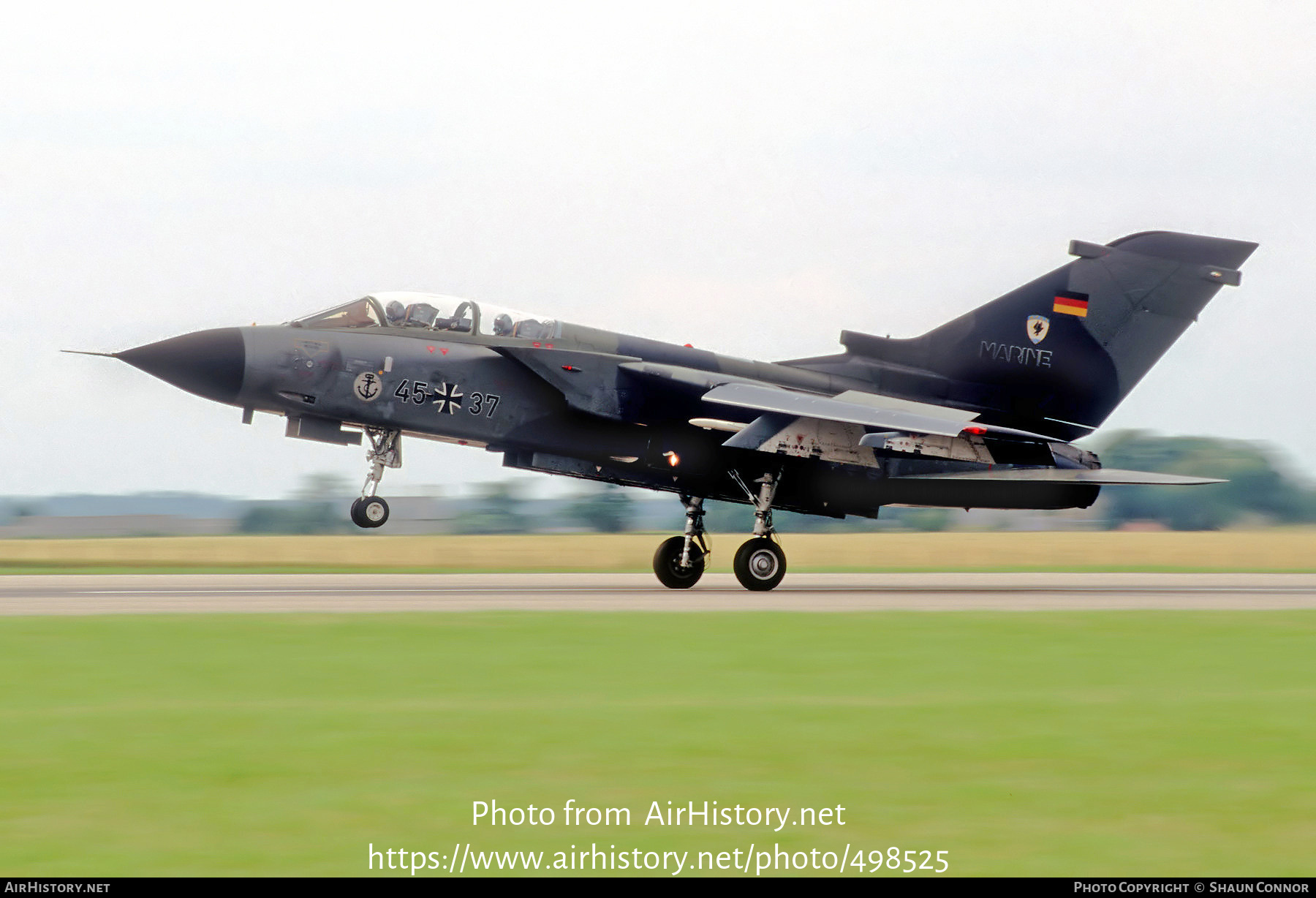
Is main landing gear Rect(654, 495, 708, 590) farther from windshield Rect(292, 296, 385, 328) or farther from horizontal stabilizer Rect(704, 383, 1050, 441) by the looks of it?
windshield Rect(292, 296, 385, 328)

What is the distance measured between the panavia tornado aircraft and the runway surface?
1455 millimetres

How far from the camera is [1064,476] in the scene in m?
21.6

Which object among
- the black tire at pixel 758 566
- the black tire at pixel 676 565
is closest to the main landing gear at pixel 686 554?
the black tire at pixel 676 565

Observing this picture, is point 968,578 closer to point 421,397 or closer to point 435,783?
point 421,397

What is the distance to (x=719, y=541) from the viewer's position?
1414 inches

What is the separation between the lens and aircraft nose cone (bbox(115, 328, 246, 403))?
19.3 m

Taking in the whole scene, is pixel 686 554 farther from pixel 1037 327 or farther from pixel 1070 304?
pixel 1070 304

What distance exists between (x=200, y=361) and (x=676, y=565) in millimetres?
7834

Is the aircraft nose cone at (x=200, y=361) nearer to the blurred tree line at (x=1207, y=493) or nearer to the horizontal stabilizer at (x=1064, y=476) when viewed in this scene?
the horizontal stabilizer at (x=1064, y=476)

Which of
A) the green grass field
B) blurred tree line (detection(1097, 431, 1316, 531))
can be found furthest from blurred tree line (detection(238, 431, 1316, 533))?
the green grass field

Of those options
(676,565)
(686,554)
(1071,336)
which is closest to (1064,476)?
(1071,336)

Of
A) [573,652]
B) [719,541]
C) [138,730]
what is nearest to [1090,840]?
[138,730]

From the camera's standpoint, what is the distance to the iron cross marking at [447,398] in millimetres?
20453

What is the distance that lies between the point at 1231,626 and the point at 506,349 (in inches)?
419
